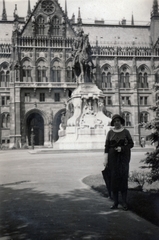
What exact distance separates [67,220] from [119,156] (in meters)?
1.88

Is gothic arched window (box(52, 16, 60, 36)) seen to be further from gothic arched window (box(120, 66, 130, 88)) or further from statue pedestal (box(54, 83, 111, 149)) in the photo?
statue pedestal (box(54, 83, 111, 149))

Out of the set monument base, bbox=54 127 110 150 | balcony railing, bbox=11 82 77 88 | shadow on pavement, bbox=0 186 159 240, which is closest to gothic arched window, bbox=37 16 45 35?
balcony railing, bbox=11 82 77 88

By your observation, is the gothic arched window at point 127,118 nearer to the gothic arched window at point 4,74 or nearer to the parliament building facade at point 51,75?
the parliament building facade at point 51,75

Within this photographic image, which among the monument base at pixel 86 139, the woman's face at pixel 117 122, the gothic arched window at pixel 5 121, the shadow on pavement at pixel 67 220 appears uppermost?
the gothic arched window at pixel 5 121

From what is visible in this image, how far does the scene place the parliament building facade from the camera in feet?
165

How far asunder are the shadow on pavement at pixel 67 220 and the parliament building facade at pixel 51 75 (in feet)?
136

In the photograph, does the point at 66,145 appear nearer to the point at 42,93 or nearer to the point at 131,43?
the point at 42,93

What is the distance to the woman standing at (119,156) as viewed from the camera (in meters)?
6.65

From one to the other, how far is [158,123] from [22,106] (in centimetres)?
4387

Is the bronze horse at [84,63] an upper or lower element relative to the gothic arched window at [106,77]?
lower

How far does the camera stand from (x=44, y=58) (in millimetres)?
52000

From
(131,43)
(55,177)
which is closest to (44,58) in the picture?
(131,43)

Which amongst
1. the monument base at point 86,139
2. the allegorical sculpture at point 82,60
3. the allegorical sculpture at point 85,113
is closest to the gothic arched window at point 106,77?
the allegorical sculpture at point 82,60

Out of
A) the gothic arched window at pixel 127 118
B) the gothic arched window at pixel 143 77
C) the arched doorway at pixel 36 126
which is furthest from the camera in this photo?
the gothic arched window at pixel 143 77
